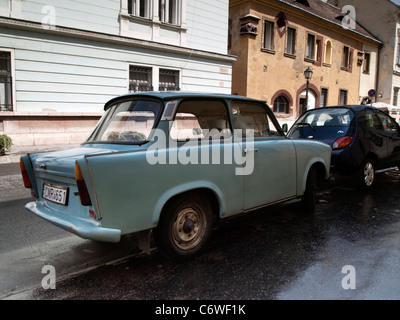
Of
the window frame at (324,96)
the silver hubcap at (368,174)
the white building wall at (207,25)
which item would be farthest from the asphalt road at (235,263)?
the window frame at (324,96)

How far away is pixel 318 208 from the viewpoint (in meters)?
5.41

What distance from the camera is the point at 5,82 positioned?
38.4 ft

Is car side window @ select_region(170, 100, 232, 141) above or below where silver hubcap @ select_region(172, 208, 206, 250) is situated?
above

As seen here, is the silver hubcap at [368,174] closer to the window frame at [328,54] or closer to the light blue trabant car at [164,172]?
the light blue trabant car at [164,172]

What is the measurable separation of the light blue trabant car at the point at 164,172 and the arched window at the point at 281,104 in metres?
18.8

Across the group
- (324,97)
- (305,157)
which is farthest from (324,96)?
(305,157)

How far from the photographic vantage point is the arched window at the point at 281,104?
22.4 meters

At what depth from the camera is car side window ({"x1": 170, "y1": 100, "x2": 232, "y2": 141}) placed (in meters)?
3.48

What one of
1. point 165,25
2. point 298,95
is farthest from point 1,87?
point 298,95

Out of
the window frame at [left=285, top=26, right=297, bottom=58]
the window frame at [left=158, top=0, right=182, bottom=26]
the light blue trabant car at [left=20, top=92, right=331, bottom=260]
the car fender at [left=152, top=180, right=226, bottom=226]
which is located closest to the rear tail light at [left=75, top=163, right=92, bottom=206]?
the light blue trabant car at [left=20, top=92, right=331, bottom=260]

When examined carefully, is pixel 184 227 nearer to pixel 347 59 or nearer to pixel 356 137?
pixel 356 137

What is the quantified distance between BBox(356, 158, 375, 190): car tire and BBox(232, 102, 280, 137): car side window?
293 cm

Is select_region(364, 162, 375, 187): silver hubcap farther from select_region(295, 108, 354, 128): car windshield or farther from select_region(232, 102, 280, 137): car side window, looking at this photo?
select_region(232, 102, 280, 137): car side window

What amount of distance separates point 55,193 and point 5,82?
10635mm
